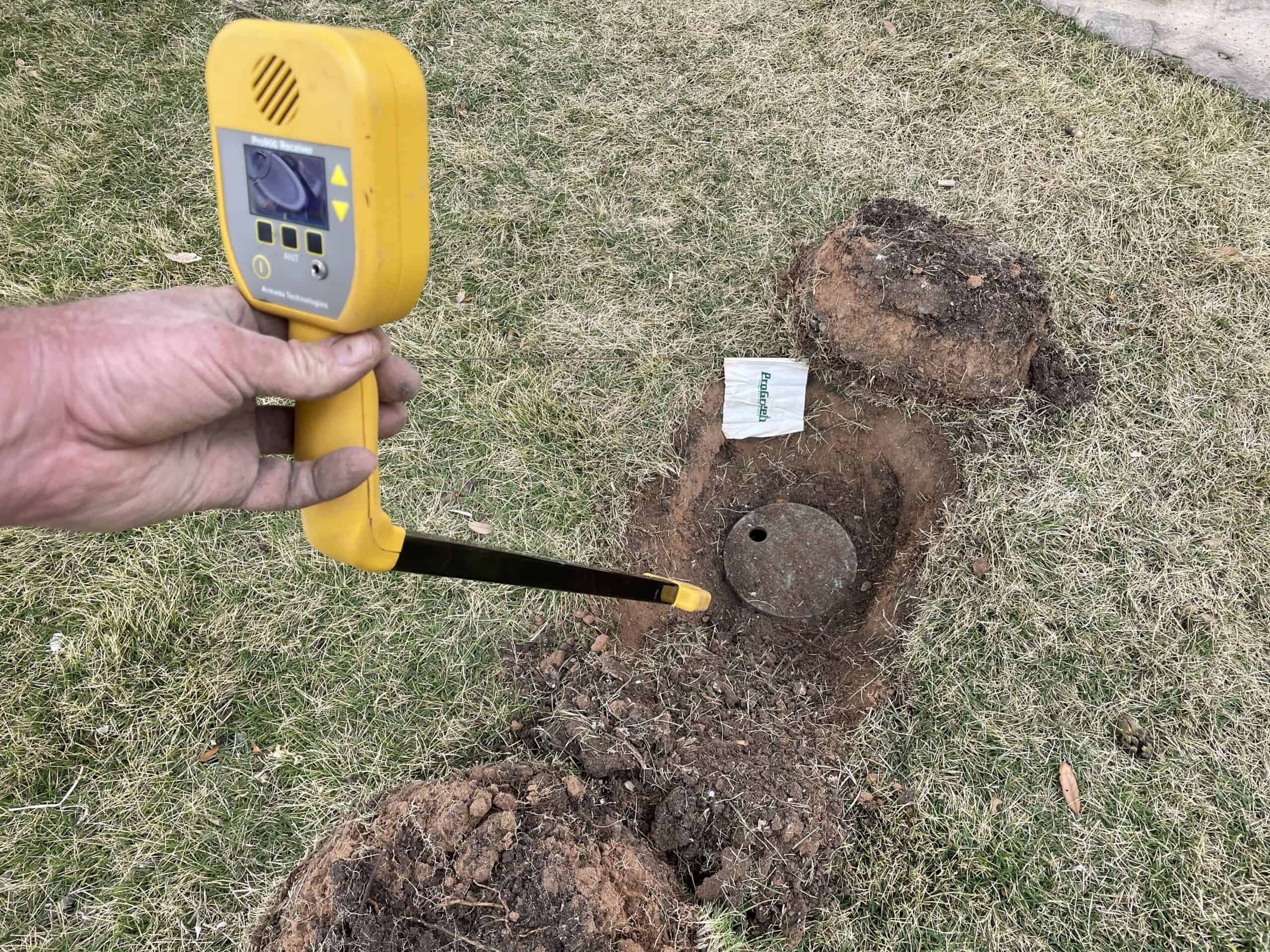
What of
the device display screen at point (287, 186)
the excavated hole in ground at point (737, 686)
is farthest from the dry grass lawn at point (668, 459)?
the device display screen at point (287, 186)

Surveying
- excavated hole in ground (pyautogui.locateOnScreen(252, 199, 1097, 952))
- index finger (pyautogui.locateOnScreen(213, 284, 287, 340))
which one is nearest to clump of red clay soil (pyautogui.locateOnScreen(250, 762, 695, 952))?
excavated hole in ground (pyautogui.locateOnScreen(252, 199, 1097, 952))

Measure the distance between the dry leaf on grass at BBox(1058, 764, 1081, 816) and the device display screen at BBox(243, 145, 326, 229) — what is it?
92.1 inches

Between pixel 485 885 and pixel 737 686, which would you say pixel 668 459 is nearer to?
pixel 737 686

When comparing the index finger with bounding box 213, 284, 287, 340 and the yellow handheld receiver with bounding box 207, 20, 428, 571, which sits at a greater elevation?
the yellow handheld receiver with bounding box 207, 20, 428, 571

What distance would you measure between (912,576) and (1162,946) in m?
1.12

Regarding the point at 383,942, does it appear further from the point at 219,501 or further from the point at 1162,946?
the point at 1162,946

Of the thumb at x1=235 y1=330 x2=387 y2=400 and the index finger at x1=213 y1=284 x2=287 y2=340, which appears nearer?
the thumb at x1=235 y1=330 x2=387 y2=400

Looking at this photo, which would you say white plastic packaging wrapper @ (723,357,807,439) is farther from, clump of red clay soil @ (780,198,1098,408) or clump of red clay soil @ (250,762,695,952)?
clump of red clay soil @ (250,762,695,952)

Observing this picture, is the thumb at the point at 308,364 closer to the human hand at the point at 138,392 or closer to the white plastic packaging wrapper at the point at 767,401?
the human hand at the point at 138,392

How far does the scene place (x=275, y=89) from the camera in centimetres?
118

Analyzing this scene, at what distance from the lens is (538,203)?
3066 mm

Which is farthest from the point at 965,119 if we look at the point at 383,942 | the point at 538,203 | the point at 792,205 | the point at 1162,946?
the point at 383,942

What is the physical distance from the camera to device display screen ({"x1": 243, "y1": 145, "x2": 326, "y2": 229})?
1182 mm

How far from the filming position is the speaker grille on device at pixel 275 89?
1152 mm
